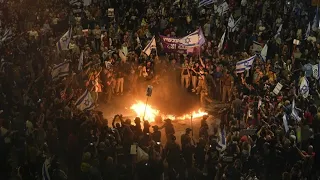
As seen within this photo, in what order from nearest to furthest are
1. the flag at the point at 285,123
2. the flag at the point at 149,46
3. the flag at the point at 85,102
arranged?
the flag at the point at 285,123
the flag at the point at 85,102
the flag at the point at 149,46

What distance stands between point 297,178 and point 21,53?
45.6ft

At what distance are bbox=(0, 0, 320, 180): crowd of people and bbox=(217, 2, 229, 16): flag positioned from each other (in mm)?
317

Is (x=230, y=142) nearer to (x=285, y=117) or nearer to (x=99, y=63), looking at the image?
(x=285, y=117)

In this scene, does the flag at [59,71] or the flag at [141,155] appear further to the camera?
the flag at [59,71]

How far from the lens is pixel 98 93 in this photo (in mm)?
22547

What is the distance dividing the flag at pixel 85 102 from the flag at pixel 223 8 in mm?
12906

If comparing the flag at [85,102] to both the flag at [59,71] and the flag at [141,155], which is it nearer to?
the flag at [59,71]

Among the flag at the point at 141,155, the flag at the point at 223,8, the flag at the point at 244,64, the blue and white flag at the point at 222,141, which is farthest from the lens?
the flag at the point at 223,8

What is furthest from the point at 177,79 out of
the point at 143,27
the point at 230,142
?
the point at 230,142

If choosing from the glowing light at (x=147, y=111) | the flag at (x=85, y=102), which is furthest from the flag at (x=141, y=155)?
the glowing light at (x=147, y=111)

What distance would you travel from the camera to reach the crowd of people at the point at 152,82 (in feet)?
49.1

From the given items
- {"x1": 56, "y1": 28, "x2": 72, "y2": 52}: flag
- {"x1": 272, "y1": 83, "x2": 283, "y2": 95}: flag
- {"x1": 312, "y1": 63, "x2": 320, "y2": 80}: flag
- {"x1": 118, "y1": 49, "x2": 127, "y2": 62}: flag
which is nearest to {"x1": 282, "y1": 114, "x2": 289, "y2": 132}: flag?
{"x1": 272, "y1": 83, "x2": 283, "y2": 95}: flag

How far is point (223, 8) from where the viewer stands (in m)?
28.6

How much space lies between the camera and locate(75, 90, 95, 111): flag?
17766mm
